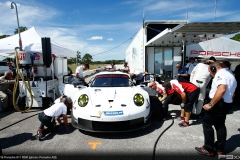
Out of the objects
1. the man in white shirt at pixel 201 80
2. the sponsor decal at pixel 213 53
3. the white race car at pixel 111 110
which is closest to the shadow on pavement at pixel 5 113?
the white race car at pixel 111 110

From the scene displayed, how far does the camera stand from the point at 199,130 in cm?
349

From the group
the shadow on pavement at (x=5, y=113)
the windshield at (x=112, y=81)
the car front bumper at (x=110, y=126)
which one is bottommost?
the shadow on pavement at (x=5, y=113)

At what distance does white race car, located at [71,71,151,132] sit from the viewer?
2.99 metres

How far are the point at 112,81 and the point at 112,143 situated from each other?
6.19 feet

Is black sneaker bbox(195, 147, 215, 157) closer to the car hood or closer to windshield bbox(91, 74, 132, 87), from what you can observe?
the car hood

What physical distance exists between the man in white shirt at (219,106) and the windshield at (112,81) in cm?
229

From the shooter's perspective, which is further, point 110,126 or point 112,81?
point 112,81

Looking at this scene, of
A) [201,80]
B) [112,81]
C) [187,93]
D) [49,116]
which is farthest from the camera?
[112,81]

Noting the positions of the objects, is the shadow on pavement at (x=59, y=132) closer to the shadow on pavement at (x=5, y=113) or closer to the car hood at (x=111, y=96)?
the car hood at (x=111, y=96)

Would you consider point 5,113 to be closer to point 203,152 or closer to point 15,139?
point 15,139

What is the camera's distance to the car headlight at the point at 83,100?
3370 millimetres

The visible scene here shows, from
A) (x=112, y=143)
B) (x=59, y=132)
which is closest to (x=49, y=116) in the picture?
(x=59, y=132)

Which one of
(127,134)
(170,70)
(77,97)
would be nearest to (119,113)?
(127,134)

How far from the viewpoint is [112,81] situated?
4422mm
